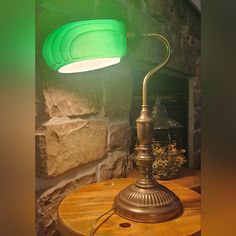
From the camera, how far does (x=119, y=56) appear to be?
74 cm

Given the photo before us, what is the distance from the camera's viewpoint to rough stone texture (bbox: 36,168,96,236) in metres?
0.87

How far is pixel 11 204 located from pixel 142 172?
1.54ft

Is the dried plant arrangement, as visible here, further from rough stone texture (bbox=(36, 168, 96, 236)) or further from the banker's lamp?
the banker's lamp

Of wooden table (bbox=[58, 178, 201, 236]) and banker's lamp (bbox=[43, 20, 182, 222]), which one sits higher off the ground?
banker's lamp (bbox=[43, 20, 182, 222])

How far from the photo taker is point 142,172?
2.56 ft

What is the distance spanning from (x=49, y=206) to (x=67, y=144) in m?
0.21

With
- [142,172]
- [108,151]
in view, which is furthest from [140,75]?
[142,172]

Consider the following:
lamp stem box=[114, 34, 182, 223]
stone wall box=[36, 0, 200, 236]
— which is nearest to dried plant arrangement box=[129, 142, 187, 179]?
stone wall box=[36, 0, 200, 236]

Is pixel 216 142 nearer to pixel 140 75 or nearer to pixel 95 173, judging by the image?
pixel 95 173

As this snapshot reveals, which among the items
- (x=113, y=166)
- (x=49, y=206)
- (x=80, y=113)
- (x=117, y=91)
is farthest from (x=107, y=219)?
(x=117, y=91)

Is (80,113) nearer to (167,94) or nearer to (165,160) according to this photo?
(165,160)

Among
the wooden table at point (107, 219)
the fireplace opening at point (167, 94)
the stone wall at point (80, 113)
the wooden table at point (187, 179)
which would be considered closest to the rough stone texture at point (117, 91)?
the stone wall at point (80, 113)

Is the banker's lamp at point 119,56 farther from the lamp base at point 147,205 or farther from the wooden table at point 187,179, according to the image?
the wooden table at point 187,179

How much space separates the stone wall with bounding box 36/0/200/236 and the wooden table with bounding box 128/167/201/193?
0.08 meters
